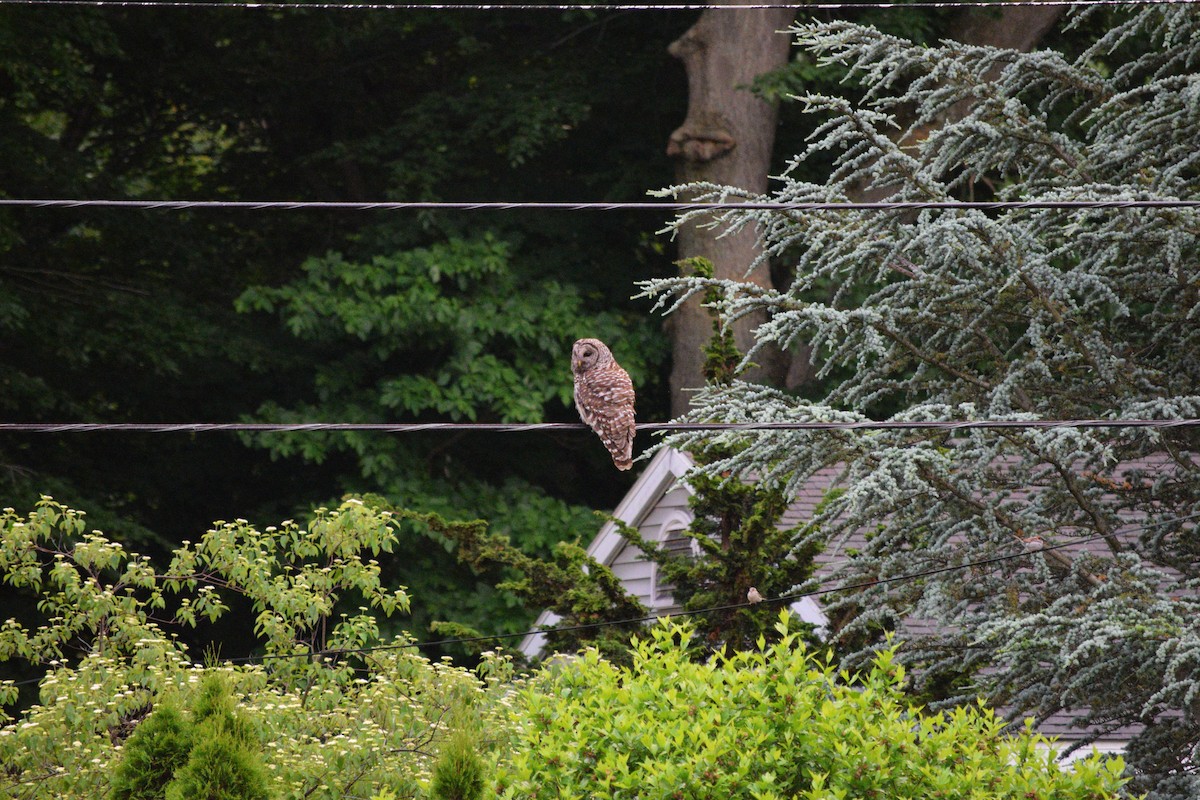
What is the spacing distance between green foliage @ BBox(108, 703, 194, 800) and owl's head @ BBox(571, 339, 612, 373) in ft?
9.25

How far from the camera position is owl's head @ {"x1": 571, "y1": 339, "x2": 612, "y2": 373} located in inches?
317

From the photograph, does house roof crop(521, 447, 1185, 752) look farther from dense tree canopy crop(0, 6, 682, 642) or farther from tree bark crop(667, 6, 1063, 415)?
tree bark crop(667, 6, 1063, 415)

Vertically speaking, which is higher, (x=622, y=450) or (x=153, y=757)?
(x=622, y=450)

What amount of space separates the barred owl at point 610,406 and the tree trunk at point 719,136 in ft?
20.6

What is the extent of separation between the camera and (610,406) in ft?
24.5

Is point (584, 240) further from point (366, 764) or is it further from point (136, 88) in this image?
point (366, 764)

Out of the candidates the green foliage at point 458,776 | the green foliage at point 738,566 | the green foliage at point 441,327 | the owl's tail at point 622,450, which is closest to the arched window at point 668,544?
the green foliage at point 738,566

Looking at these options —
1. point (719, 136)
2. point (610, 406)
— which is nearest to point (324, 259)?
point (719, 136)

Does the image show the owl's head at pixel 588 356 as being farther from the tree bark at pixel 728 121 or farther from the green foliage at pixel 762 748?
the tree bark at pixel 728 121

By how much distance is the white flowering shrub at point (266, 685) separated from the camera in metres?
7.29

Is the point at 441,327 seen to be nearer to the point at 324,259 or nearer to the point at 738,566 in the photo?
the point at 324,259

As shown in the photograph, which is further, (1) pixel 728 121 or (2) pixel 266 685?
(1) pixel 728 121

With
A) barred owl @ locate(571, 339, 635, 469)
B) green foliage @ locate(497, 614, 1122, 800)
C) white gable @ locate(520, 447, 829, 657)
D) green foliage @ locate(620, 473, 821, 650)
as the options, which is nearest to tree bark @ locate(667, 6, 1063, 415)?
white gable @ locate(520, 447, 829, 657)

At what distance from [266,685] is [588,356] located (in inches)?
103
